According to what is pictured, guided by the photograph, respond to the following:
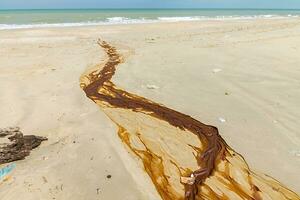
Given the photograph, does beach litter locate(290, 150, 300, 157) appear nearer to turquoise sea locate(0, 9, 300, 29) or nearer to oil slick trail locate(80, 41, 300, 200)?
oil slick trail locate(80, 41, 300, 200)

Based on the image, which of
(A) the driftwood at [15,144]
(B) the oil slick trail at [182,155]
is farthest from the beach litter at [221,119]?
(A) the driftwood at [15,144]

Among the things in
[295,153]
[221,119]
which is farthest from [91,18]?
[295,153]

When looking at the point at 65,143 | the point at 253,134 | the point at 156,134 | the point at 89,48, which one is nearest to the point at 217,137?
the point at 253,134

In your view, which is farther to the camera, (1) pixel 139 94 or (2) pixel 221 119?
(1) pixel 139 94

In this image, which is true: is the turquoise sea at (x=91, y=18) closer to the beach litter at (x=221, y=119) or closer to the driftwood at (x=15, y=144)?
the driftwood at (x=15, y=144)

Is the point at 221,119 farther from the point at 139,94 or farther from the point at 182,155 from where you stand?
the point at 139,94

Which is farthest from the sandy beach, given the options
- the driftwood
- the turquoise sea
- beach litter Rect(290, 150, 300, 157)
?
the turquoise sea

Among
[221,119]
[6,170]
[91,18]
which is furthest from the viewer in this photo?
[91,18]

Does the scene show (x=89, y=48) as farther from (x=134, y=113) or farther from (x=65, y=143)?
(x=65, y=143)
